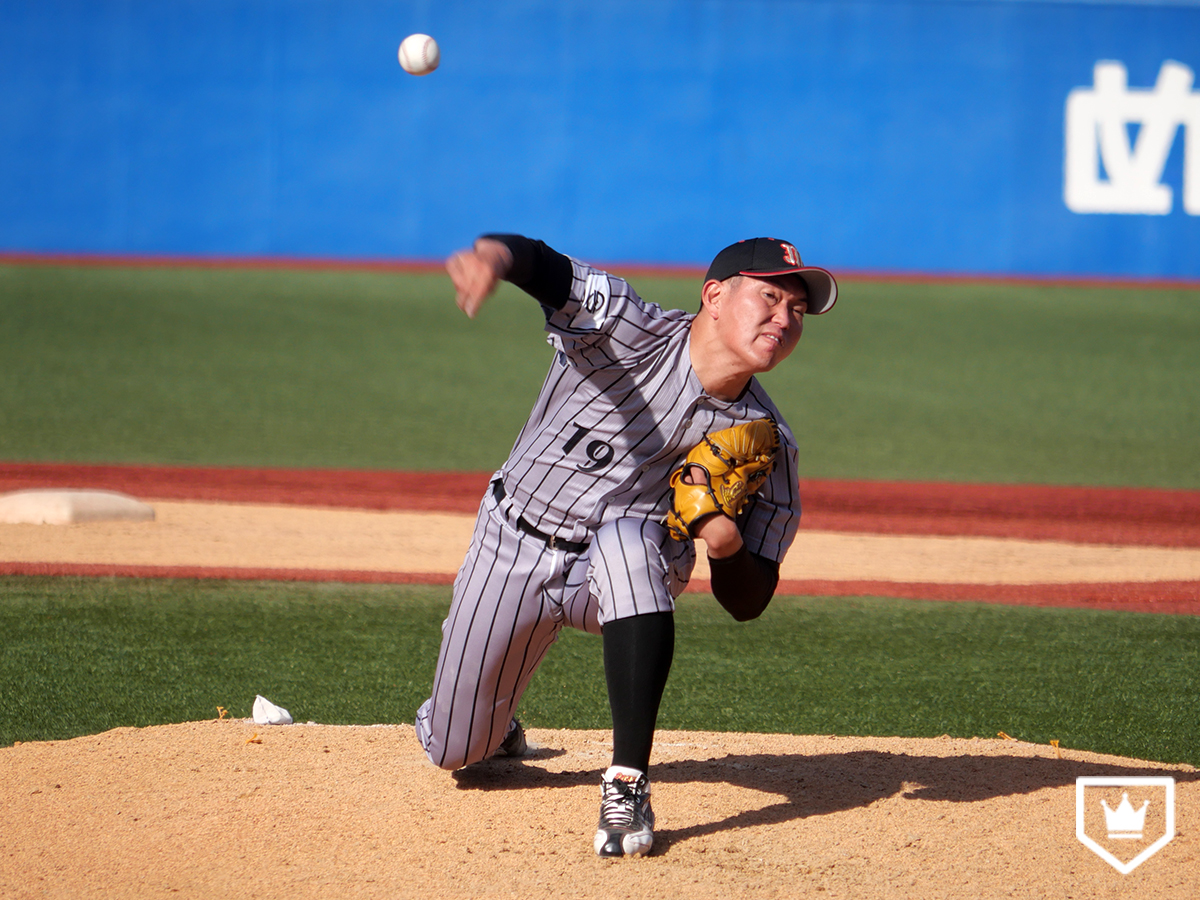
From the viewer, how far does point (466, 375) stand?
12820mm

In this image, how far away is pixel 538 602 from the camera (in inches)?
123

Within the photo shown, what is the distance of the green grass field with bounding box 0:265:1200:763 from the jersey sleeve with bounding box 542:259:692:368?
152 cm

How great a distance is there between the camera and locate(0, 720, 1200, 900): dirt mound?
275 cm

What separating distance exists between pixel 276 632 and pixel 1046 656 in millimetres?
2859

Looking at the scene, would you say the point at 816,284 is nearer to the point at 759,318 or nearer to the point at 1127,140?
the point at 759,318

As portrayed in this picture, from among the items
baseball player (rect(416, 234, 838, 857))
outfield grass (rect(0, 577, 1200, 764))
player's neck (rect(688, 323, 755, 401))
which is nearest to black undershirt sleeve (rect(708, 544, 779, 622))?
baseball player (rect(416, 234, 838, 857))

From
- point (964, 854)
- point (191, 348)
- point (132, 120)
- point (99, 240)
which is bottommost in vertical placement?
point (964, 854)

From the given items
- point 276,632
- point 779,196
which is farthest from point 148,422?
point 779,196

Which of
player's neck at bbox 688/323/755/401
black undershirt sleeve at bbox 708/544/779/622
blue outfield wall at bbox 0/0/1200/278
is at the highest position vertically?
blue outfield wall at bbox 0/0/1200/278

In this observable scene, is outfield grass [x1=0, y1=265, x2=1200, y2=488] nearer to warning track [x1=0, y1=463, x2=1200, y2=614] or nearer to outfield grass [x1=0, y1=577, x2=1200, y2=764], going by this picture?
warning track [x1=0, y1=463, x2=1200, y2=614]

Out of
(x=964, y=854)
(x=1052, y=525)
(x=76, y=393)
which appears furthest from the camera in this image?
(x=76, y=393)

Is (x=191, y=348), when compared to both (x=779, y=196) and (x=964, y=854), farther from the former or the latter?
(x=964, y=854)

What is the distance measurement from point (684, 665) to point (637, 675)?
190 cm

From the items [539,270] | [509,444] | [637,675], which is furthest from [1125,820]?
[509,444]
